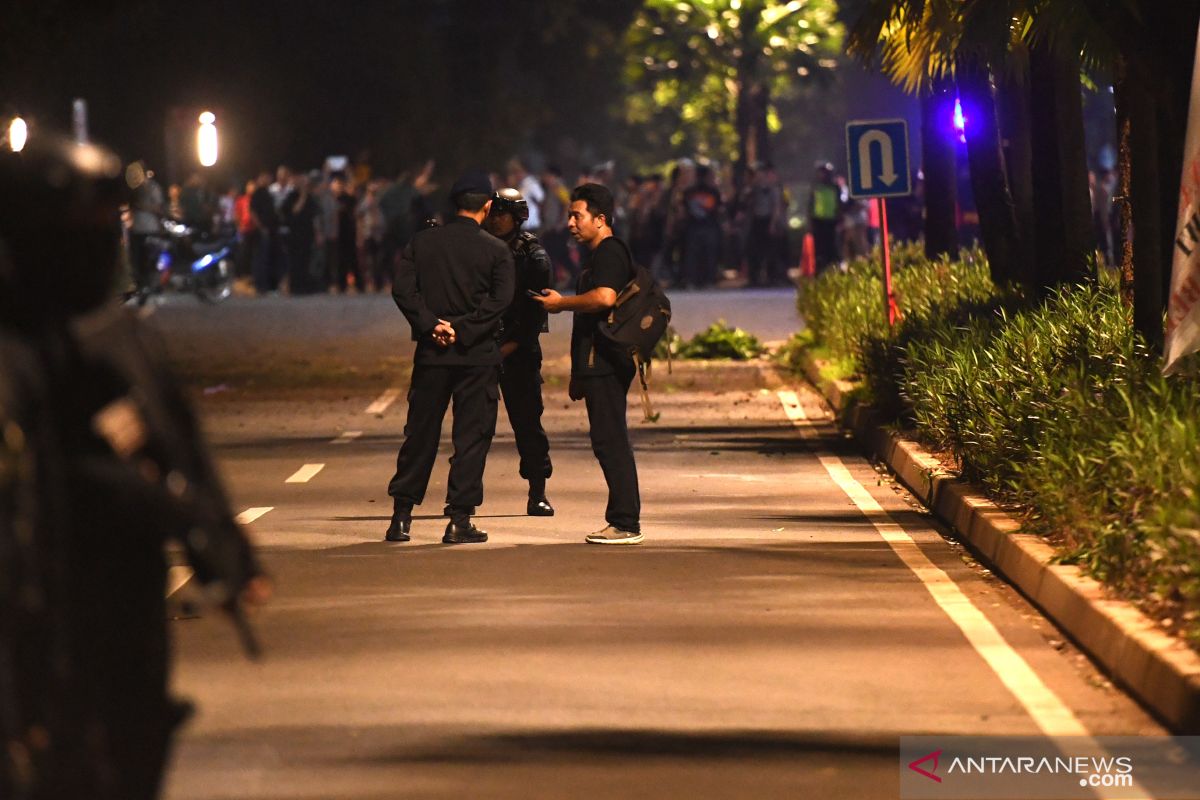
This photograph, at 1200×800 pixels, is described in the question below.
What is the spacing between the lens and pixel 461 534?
1339 cm

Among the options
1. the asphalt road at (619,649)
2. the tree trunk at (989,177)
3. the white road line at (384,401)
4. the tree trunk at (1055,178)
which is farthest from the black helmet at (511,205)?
the tree trunk at (989,177)

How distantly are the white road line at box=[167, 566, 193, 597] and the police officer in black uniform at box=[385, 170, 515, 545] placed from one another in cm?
139

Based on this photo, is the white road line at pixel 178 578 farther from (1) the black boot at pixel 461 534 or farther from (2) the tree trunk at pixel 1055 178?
(2) the tree trunk at pixel 1055 178

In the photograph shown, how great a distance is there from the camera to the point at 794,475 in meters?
16.8

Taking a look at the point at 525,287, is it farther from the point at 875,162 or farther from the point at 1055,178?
the point at 875,162

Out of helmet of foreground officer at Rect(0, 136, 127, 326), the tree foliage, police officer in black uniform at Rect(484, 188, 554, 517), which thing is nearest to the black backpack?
police officer in black uniform at Rect(484, 188, 554, 517)

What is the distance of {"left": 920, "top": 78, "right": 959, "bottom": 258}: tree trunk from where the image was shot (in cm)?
2798

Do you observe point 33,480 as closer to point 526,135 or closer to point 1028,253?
point 1028,253

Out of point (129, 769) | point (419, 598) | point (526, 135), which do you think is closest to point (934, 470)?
point (419, 598)

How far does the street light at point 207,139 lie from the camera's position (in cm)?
4872

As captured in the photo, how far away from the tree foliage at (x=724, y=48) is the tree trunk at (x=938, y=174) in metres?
30.2

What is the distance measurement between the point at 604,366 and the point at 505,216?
141 centimetres

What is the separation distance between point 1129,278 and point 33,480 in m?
11.6

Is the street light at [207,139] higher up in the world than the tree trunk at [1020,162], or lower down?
higher up
